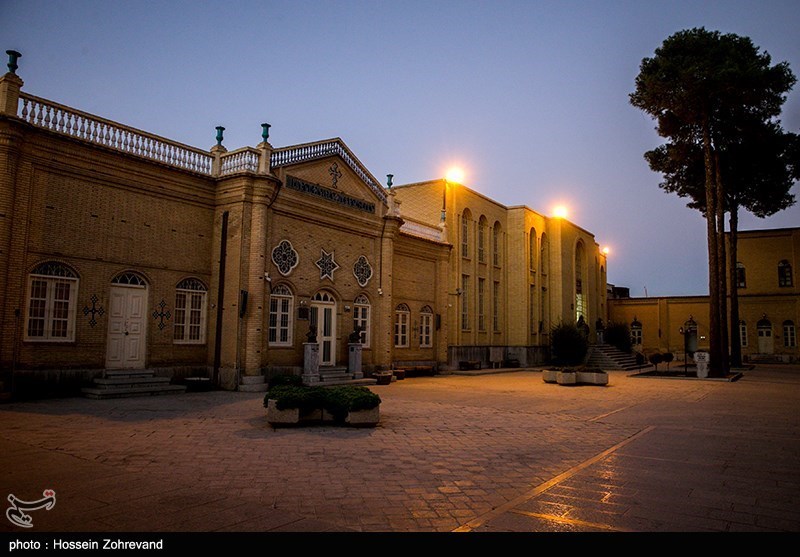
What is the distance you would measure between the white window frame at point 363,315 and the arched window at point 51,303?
9.68 m

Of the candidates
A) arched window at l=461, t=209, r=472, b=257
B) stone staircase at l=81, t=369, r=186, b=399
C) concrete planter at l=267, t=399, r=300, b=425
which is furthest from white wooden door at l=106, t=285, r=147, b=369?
arched window at l=461, t=209, r=472, b=257

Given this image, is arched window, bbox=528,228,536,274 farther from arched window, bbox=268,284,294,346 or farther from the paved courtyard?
the paved courtyard

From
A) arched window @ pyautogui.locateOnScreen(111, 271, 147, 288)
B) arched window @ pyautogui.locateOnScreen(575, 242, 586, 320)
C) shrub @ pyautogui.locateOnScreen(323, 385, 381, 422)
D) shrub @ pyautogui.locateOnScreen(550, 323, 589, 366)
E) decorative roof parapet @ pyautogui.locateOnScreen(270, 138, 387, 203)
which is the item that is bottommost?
shrub @ pyautogui.locateOnScreen(323, 385, 381, 422)

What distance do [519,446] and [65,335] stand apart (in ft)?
37.5

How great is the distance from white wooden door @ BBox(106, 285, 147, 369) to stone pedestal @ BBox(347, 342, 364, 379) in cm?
718

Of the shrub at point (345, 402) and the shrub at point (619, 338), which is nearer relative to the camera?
the shrub at point (345, 402)

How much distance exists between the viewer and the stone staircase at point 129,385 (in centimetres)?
1340

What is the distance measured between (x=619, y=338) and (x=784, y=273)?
→ 1670cm

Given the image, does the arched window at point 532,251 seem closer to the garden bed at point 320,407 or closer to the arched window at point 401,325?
the arched window at point 401,325

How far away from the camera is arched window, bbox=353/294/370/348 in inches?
826

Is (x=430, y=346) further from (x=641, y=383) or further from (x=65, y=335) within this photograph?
(x=65, y=335)

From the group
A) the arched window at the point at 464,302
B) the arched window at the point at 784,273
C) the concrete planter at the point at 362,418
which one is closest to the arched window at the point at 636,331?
the arched window at the point at 784,273

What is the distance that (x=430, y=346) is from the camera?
25531 mm
